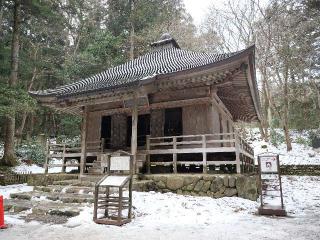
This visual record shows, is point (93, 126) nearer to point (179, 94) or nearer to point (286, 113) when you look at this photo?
point (179, 94)

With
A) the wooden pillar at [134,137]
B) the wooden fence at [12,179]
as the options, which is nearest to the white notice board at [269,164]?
the wooden pillar at [134,137]

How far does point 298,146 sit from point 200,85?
20.0 m

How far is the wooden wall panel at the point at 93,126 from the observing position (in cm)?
1457

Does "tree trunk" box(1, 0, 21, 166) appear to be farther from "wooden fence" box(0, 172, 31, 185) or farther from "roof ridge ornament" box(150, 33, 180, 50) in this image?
"roof ridge ornament" box(150, 33, 180, 50)

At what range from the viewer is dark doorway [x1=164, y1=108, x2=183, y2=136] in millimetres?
12680

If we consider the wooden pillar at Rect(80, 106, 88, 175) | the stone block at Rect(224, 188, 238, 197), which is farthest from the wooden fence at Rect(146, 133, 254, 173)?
the wooden pillar at Rect(80, 106, 88, 175)

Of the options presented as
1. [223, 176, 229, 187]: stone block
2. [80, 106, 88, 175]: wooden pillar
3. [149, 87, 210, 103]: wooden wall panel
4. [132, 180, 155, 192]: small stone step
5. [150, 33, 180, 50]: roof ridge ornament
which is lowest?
[132, 180, 155, 192]: small stone step

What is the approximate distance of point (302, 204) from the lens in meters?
10.6

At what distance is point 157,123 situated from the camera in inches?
512

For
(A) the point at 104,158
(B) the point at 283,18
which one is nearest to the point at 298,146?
(B) the point at 283,18

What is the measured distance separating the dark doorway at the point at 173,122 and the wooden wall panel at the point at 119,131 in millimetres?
2317

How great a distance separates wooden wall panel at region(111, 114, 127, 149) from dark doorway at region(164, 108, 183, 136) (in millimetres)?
2317

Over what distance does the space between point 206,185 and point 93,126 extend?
744 cm

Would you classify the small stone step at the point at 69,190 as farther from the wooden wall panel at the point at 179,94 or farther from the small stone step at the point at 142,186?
the wooden wall panel at the point at 179,94
